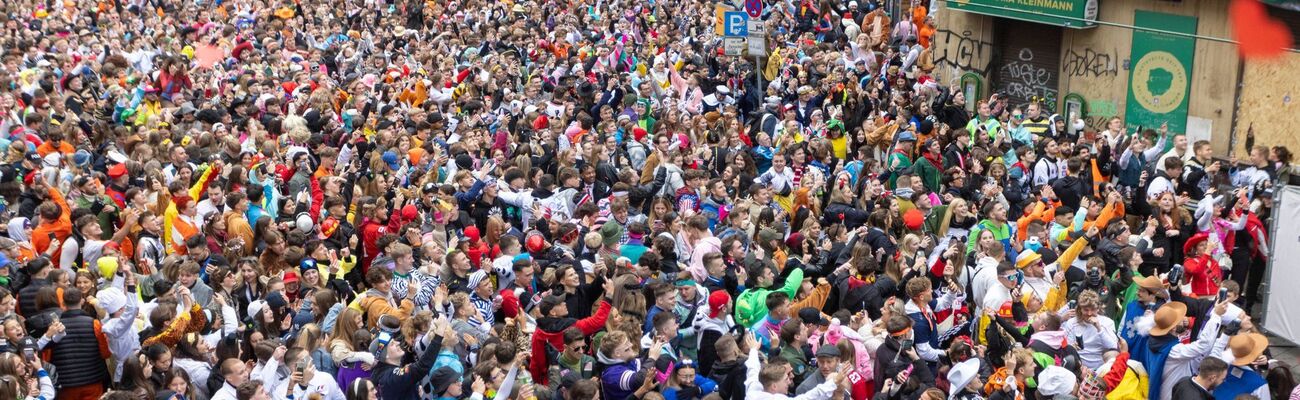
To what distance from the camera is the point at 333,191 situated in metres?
12.4

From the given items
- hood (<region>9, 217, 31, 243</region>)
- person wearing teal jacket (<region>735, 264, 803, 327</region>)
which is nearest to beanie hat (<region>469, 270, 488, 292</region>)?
person wearing teal jacket (<region>735, 264, 803, 327</region>)

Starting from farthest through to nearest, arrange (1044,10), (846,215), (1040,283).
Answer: (1044,10) → (846,215) → (1040,283)

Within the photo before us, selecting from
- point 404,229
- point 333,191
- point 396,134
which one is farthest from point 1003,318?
point 396,134

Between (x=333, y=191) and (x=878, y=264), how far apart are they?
515 centimetres

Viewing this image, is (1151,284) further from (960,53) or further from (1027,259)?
(960,53)

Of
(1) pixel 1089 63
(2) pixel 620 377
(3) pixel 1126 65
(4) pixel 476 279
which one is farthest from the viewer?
(1) pixel 1089 63

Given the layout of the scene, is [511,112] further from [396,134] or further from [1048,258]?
[1048,258]

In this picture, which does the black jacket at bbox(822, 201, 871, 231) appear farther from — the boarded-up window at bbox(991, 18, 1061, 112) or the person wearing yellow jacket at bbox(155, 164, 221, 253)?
the boarded-up window at bbox(991, 18, 1061, 112)

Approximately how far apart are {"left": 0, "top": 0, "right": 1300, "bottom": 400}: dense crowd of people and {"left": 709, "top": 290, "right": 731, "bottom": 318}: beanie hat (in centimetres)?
3

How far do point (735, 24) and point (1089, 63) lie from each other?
4.80 meters

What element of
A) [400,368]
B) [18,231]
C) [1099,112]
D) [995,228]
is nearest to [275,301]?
[400,368]

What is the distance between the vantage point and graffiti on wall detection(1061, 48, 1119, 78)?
17.9m

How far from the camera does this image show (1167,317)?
8695 millimetres

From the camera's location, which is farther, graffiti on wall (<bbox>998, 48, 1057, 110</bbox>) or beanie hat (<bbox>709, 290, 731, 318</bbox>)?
graffiti on wall (<bbox>998, 48, 1057, 110</bbox>)
